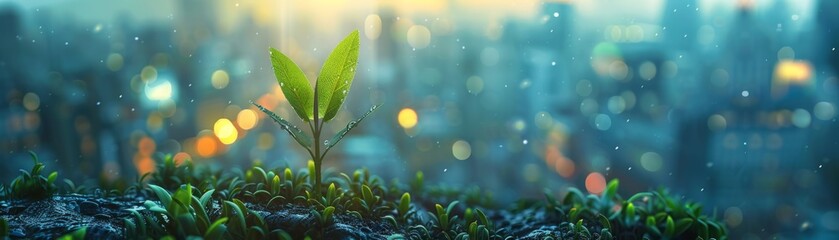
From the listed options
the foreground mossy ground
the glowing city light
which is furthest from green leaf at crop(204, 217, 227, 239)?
the glowing city light

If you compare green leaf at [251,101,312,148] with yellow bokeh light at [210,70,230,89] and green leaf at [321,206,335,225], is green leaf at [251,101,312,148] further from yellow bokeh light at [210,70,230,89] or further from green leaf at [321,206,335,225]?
yellow bokeh light at [210,70,230,89]

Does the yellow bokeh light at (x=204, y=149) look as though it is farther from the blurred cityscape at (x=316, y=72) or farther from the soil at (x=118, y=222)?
the soil at (x=118, y=222)

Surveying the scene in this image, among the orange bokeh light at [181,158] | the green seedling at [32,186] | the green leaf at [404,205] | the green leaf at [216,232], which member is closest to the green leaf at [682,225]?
the green leaf at [404,205]

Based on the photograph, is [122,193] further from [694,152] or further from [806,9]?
[694,152]

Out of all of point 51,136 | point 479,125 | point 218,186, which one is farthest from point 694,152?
point 218,186

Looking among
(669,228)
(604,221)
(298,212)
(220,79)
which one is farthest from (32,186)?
(220,79)
